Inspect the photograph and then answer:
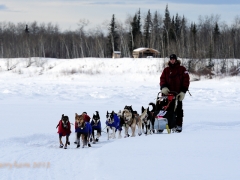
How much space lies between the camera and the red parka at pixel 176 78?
8.06 metres

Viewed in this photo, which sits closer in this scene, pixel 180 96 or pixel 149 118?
pixel 180 96

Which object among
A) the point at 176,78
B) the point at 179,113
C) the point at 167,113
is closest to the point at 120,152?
the point at 167,113

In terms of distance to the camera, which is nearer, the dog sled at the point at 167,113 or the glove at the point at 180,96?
the glove at the point at 180,96

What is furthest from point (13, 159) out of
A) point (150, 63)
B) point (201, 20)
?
point (201, 20)

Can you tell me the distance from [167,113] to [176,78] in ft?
2.61

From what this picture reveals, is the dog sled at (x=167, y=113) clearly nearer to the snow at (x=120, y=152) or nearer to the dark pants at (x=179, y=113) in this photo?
the dark pants at (x=179, y=113)

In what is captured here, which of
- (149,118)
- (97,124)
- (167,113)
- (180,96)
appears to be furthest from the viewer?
(149,118)

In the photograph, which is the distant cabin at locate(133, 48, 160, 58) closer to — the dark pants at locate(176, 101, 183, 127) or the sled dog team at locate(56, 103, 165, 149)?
the sled dog team at locate(56, 103, 165, 149)

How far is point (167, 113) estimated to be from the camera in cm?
815

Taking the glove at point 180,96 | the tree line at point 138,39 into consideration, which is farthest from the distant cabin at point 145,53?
the glove at point 180,96

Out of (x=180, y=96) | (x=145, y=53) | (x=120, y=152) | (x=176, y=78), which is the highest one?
(x=145, y=53)

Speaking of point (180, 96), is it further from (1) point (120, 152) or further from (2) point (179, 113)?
(1) point (120, 152)

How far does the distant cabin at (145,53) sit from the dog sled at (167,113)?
41247 millimetres

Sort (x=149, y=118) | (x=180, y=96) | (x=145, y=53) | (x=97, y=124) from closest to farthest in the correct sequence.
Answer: (x=180, y=96)
(x=97, y=124)
(x=149, y=118)
(x=145, y=53)
